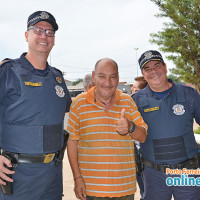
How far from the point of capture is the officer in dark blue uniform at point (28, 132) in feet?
7.44

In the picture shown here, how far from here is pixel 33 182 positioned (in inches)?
91.0

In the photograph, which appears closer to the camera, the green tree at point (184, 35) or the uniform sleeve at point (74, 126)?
the uniform sleeve at point (74, 126)

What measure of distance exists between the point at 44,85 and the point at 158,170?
179cm

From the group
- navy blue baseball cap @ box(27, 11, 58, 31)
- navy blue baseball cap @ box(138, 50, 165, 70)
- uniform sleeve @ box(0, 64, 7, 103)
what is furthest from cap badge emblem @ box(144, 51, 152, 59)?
uniform sleeve @ box(0, 64, 7, 103)

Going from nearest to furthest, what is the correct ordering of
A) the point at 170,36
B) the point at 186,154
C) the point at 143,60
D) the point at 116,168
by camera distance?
the point at 116,168, the point at 186,154, the point at 143,60, the point at 170,36

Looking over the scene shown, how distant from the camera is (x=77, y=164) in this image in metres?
2.32

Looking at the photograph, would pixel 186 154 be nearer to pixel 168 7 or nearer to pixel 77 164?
pixel 77 164

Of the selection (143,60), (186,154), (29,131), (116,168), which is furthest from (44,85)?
(186,154)

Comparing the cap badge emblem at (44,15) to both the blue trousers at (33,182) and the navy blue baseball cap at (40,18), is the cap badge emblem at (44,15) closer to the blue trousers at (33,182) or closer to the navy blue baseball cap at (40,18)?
the navy blue baseball cap at (40,18)

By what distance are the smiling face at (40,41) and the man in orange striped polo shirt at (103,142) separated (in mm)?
691

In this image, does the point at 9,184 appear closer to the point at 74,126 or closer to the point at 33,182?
the point at 33,182

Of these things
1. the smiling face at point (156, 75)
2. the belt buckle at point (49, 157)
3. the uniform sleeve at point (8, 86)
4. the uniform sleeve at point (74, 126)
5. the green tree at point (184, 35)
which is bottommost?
the belt buckle at point (49, 157)

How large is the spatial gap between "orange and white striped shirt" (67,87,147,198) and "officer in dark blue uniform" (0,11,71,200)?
292mm

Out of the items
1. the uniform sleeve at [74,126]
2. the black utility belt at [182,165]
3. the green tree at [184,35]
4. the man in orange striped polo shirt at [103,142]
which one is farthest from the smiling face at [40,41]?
the green tree at [184,35]
